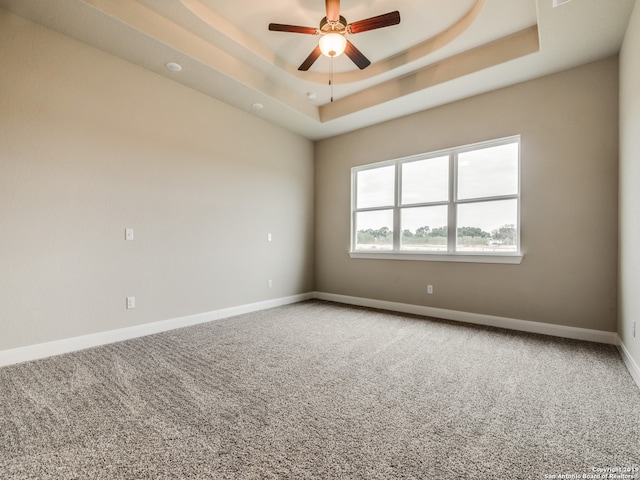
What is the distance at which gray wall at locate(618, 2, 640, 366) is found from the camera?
2.36m

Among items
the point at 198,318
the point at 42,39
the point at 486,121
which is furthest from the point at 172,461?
the point at 486,121

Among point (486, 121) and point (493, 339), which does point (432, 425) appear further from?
point (486, 121)

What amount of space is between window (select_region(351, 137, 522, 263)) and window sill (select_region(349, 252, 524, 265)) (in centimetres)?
1

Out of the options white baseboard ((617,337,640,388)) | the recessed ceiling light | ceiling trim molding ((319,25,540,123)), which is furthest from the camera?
the recessed ceiling light

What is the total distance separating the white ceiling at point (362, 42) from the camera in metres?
2.66

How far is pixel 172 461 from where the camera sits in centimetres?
140

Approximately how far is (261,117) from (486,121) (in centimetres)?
316

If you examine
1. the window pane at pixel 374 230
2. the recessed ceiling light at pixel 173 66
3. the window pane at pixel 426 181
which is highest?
the recessed ceiling light at pixel 173 66

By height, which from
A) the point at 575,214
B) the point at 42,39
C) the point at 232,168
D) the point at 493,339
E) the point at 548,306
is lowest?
the point at 493,339

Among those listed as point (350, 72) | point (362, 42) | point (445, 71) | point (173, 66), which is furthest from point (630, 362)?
point (173, 66)

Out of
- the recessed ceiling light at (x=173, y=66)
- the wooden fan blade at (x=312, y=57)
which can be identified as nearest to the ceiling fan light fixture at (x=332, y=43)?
the wooden fan blade at (x=312, y=57)

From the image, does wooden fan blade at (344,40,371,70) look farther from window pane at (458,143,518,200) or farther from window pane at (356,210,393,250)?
window pane at (356,210,393,250)

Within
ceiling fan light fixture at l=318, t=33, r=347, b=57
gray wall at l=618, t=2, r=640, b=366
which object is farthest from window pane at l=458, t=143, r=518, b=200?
ceiling fan light fixture at l=318, t=33, r=347, b=57

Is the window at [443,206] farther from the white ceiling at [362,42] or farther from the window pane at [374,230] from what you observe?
the white ceiling at [362,42]
